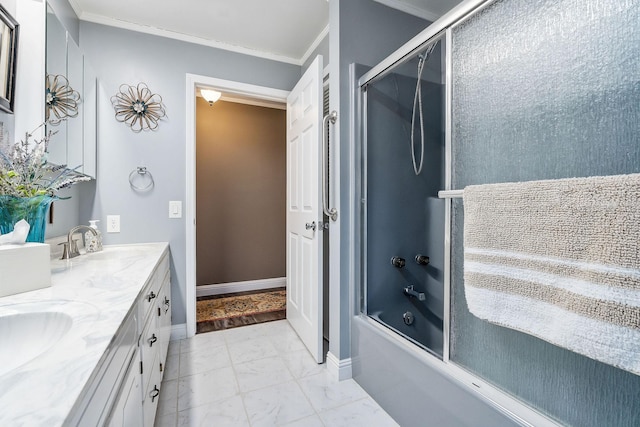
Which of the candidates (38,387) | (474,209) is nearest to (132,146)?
(38,387)

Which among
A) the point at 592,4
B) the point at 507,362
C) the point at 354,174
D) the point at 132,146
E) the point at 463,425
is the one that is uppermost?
the point at 592,4

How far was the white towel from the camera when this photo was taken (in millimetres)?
640

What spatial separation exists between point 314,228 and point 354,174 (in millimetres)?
445

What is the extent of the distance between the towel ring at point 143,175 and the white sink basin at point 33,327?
1.52 meters

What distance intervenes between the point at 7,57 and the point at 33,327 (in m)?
1.16

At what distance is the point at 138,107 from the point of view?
2.13 meters

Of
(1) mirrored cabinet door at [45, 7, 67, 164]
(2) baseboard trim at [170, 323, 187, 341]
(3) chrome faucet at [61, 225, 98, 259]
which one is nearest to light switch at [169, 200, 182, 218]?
(3) chrome faucet at [61, 225, 98, 259]

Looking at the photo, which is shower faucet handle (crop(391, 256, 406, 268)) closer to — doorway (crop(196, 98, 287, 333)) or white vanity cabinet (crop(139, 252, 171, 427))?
white vanity cabinet (crop(139, 252, 171, 427))

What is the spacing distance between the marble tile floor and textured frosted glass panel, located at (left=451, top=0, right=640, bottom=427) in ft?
2.39

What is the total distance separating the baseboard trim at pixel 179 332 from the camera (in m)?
2.25

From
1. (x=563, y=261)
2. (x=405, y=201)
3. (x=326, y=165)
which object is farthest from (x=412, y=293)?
(x=563, y=261)

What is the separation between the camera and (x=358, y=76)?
5.82 ft

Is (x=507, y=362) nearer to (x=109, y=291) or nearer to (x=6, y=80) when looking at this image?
(x=109, y=291)

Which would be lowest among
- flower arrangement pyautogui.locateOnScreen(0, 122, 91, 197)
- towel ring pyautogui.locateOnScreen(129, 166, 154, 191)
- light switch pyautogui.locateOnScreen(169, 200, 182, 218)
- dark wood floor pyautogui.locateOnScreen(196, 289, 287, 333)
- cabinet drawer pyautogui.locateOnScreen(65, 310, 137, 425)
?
dark wood floor pyautogui.locateOnScreen(196, 289, 287, 333)
